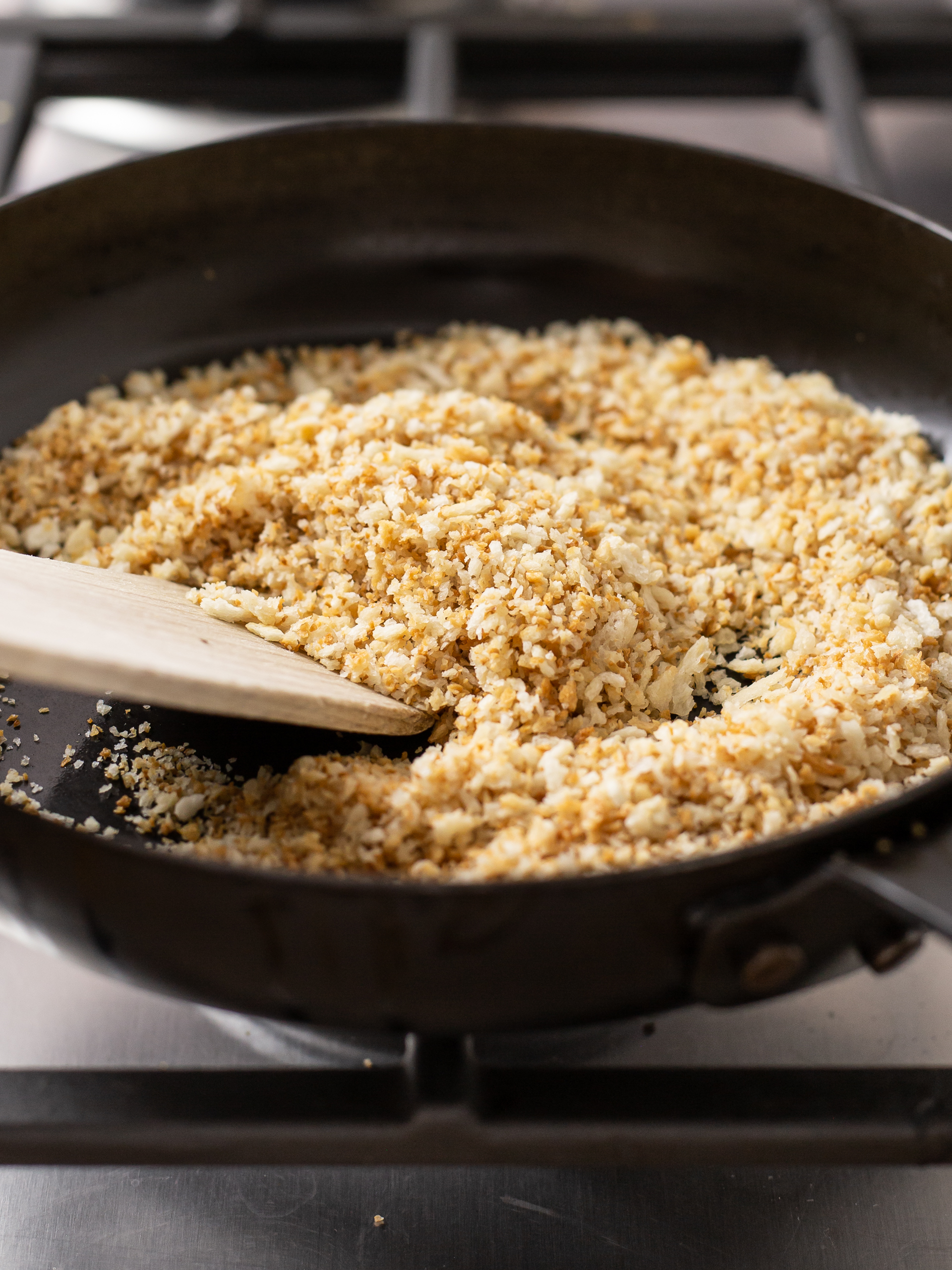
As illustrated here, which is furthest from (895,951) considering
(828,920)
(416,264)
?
(416,264)

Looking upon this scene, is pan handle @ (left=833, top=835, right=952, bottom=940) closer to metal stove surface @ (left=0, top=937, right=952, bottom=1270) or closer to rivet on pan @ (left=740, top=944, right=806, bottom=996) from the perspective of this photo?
rivet on pan @ (left=740, top=944, right=806, bottom=996)

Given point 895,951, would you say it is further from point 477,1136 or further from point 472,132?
point 472,132

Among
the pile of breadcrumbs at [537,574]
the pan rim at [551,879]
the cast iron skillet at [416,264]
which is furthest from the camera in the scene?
the cast iron skillet at [416,264]

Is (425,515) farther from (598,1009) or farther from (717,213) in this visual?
→ (717,213)

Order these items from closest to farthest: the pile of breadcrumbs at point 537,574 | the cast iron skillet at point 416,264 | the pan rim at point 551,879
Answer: the pan rim at point 551,879
the pile of breadcrumbs at point 537,574
the cast iron skillet at point 416,264

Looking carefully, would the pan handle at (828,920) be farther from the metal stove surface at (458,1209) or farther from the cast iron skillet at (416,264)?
the cast iron skillet at (416,264)

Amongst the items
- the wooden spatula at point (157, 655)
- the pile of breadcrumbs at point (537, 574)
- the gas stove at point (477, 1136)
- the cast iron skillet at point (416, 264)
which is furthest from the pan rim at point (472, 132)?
the gas stove at point (477, 1136)

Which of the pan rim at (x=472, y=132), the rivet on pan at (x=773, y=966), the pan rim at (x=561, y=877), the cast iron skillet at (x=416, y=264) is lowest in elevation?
the rivet on pan at (x=773, y=966)

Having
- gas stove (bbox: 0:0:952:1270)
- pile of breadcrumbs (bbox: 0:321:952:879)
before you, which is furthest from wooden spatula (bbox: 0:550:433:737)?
gas stove (bbox: 0:0:952:1270)
